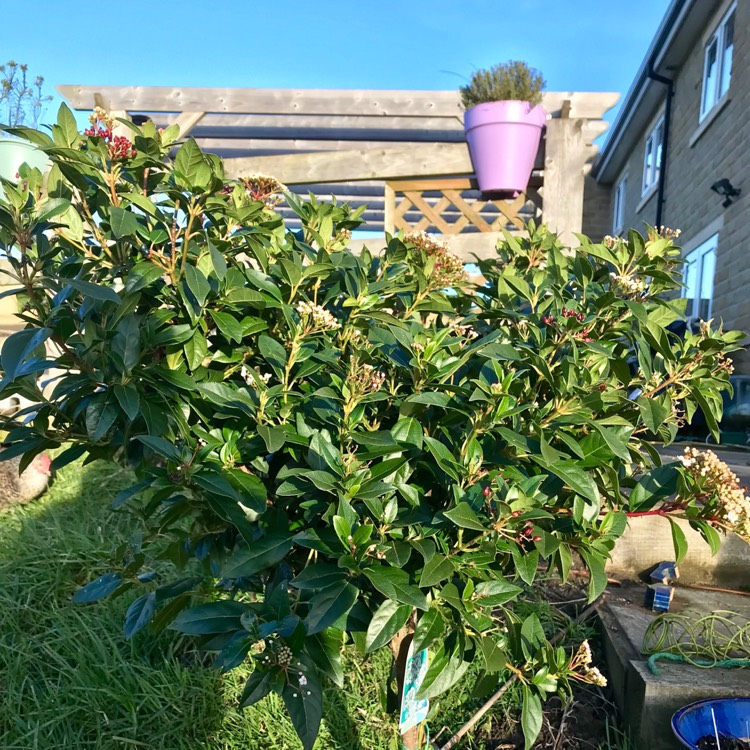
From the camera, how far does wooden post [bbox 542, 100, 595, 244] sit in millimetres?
4641

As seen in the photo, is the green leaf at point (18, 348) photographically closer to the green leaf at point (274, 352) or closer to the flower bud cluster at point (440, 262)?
the green leaf at point (274, 352)

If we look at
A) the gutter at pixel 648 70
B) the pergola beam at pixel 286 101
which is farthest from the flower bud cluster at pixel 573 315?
the gutter at pixel 648 70

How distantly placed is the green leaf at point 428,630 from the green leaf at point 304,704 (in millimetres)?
210

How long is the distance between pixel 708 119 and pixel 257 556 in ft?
29.1

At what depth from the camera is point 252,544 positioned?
129 centimetres

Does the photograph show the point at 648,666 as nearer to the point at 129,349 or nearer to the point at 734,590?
the point at 734,590

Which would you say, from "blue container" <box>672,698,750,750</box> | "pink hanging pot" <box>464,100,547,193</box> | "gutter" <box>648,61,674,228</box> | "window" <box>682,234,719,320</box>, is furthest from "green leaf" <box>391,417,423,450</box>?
"gutter" <box>648,61,674,228</box>

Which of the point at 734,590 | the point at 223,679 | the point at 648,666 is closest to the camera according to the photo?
the point at 648,666

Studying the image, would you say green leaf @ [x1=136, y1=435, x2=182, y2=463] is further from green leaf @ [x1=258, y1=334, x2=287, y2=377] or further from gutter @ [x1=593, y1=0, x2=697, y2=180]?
gutter @ [x1=593, y1=0, x2=697, y2=180]

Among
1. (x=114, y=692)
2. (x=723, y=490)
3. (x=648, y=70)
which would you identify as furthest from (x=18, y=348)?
(x=648, y=70)

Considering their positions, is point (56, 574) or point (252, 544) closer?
point (252, 544)

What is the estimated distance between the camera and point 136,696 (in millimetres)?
2320

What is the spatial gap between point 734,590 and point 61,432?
2.81 m

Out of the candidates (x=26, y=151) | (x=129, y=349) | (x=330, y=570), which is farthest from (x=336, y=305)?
(x=26, y=151)
